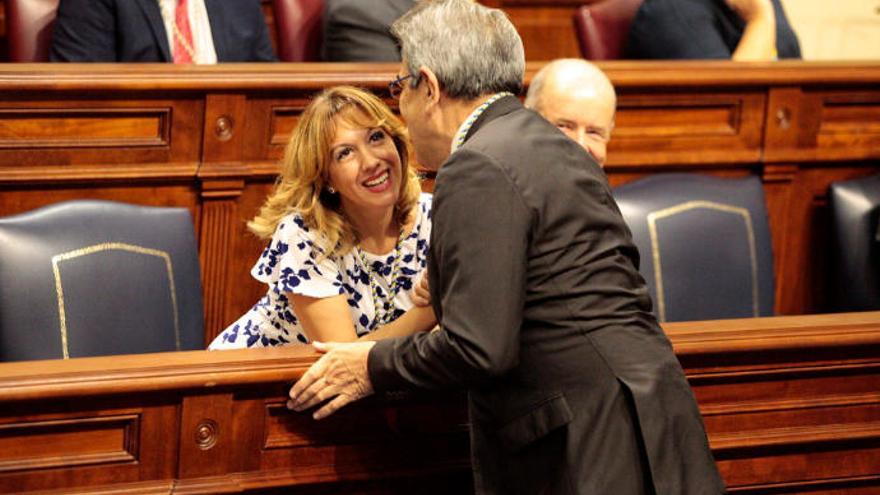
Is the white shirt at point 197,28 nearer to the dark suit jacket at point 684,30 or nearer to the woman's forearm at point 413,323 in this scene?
the dark suit jacket at point 684,30

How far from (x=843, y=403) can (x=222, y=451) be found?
779 mm

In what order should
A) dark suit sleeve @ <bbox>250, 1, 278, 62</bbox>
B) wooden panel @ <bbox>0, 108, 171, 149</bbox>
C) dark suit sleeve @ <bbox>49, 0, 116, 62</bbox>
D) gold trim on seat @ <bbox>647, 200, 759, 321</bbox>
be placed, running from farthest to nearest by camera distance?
1. dark suit sleeve @ <bbox>250, 1, 278, 62</bbox>
2. dark suit sleeve @ <bbox>49, 0, 116, 62</bbox>
3. gold trim on seat @ <bbox>647, 200, 759, 321</bbox>
4. wooden panel @ <bbox>0, 108, 171, 149</bbox>

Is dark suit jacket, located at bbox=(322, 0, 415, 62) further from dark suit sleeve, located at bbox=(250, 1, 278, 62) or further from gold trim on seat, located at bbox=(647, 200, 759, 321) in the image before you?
gold trim on seat, located at bbox=(647, 200, 759, 321)

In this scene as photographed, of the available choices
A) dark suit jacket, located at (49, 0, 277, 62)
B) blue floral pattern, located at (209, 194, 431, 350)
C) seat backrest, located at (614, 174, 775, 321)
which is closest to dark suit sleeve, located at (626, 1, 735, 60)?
seat backrest, located at (614, 174, 775, 321)

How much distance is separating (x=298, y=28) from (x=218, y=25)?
0.57 ft

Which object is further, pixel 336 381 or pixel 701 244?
pixel 701 244

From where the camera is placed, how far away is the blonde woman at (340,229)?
5.51ft

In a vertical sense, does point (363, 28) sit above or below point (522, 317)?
above

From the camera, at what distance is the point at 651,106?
2268 mm

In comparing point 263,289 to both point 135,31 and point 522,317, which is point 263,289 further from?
point 522,317

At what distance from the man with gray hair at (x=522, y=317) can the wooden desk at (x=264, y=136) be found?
2.34 ft

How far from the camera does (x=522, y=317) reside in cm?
127

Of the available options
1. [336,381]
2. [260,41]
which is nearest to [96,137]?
[260,41]

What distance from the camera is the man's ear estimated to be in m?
1.34
